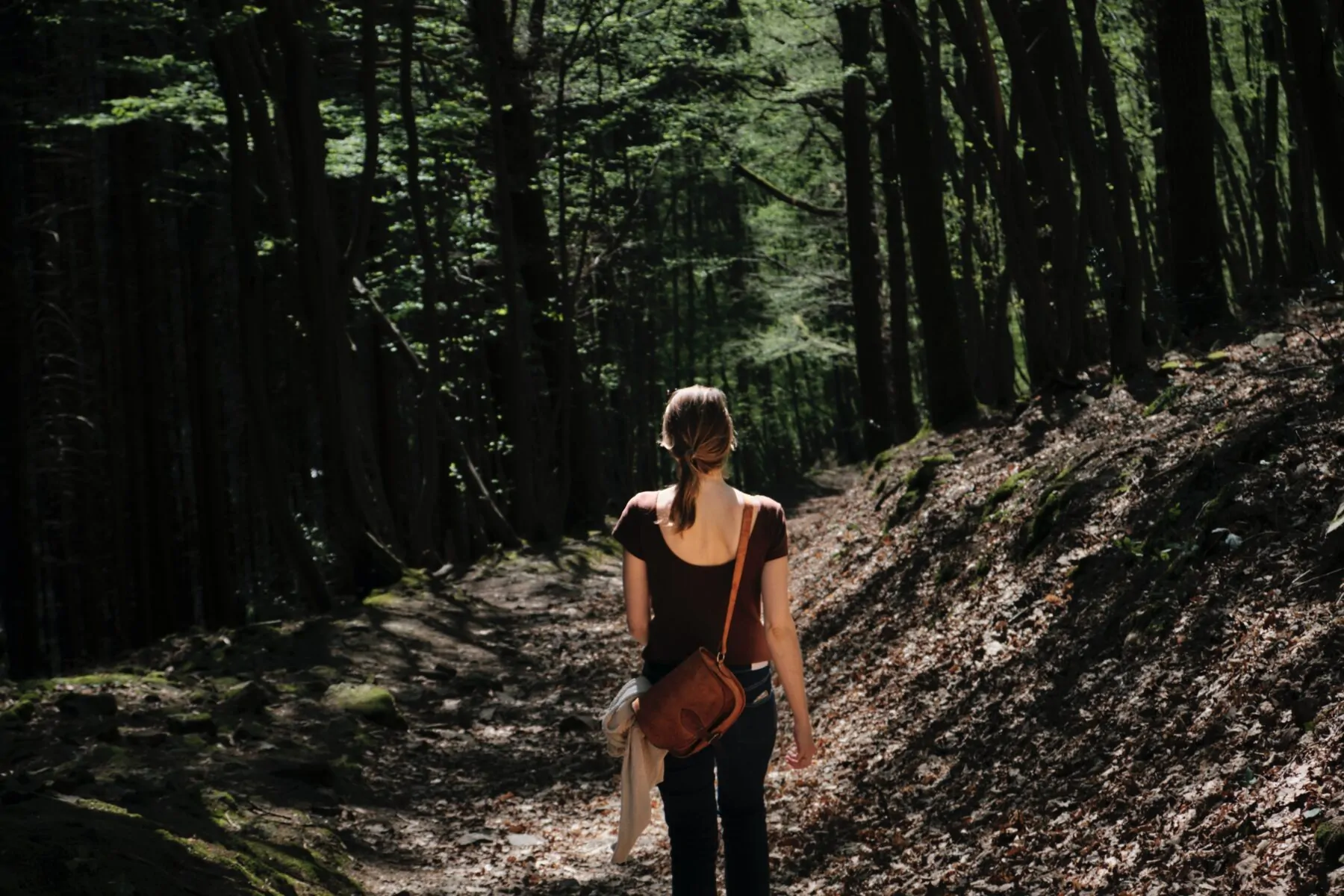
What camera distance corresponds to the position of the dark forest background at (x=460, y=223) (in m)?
13.0

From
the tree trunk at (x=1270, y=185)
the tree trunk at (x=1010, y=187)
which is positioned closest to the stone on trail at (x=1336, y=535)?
the tree trunk at (x=1010, y=187)

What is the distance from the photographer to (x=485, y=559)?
2056 cm

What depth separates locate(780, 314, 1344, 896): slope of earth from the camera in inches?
196

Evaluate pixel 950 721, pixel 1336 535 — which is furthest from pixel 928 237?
pixel 1336 535

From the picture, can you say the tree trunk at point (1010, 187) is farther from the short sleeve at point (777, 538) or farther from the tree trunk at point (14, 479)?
the tree trunk at point (14, 479)

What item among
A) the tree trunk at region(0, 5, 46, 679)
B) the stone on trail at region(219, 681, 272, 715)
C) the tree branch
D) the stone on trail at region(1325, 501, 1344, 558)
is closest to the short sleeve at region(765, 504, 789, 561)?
the stone on trail at region(1325, 501, 1344, 558)

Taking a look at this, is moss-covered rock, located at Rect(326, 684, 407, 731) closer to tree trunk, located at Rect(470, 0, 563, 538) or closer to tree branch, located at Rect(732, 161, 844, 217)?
tree trunk, located at Rect(470, 0, 563, 538)

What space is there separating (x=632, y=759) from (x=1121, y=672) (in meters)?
3.37

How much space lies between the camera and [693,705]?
13.4 feet

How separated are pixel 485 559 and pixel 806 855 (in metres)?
14.3

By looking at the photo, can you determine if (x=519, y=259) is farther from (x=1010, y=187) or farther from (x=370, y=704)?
(x=370, y=704)

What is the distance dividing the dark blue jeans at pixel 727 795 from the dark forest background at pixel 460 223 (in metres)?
5.22

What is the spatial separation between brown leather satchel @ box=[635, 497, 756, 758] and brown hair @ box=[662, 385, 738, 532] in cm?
46

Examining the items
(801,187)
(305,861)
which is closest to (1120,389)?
(305,861)
